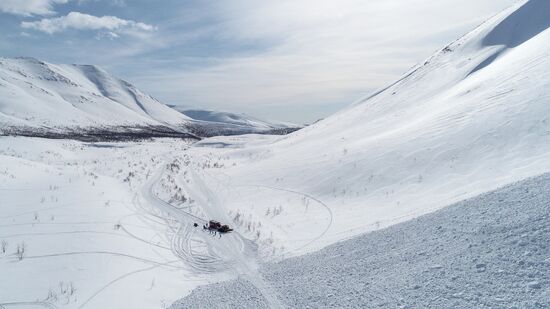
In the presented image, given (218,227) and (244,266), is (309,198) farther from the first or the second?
(244,266)

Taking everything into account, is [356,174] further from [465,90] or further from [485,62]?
[485,62]

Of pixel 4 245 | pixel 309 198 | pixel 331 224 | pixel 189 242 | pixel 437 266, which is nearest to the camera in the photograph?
pixel 437 266

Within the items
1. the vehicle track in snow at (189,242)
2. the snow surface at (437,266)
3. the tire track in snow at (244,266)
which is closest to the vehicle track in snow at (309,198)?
the tire track in snow at (244,266)

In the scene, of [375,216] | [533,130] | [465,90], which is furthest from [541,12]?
[375,216]

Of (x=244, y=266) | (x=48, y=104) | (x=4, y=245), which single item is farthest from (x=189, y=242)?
(x=48, y=104)

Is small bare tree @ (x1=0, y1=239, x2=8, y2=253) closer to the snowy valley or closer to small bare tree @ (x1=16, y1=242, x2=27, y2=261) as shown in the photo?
the snowy valley

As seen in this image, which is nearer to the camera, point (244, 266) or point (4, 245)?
point (4, 245)

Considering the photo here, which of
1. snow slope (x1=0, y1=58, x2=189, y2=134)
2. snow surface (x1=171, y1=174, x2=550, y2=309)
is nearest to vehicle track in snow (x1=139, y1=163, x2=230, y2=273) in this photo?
snow surface (x1=171, y1=174, x2=550, y2=309)
